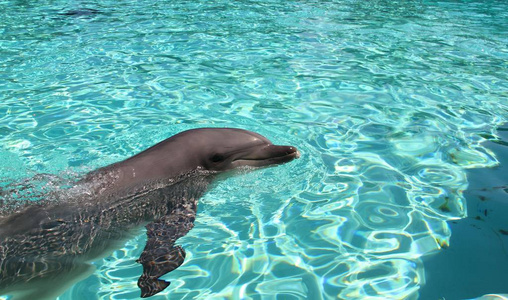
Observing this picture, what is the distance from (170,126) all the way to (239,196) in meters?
2.16

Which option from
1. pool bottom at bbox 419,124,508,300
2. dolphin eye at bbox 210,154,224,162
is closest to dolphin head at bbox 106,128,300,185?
dolphin eye at bbox 210,154,224,162

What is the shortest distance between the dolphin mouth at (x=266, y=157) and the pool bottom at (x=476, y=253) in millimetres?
1635

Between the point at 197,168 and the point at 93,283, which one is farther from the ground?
the point at 197,168

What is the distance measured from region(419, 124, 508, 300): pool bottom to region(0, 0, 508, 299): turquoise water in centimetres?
12

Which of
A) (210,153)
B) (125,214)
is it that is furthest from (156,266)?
(210,153)

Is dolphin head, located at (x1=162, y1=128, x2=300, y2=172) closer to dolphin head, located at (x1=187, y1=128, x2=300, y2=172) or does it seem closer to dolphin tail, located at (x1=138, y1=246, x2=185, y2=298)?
dolphin head, located at (x1=187, y1=128, x2=300, y2=172)

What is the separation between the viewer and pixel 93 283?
3.79 metres

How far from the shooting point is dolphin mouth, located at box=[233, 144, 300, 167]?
496 centimetres

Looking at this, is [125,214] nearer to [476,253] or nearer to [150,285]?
[150,285]

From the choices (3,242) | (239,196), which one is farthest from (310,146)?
(3,242)

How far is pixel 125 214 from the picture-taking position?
4.23 m

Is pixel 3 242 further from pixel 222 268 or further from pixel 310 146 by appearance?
pixel 310 146

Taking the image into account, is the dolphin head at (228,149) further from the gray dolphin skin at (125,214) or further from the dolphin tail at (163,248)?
the dolphin tail at (163,248)

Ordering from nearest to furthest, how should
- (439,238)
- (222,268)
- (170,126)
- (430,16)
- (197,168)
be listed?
1. (222,268)
2. (439,238)
3. (197,168)
4. (170,126)
5. (430,16)
